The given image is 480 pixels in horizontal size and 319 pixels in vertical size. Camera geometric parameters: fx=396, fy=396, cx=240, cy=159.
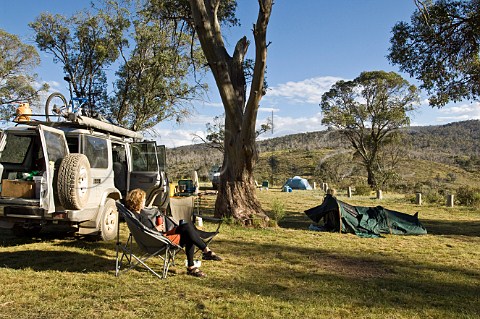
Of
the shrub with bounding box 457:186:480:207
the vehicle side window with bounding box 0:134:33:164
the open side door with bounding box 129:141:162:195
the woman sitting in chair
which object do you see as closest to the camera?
the woman sitting in chair

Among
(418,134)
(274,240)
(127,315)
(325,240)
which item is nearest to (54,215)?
(127,315)

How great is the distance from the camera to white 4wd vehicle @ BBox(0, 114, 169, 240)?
17.1 ft

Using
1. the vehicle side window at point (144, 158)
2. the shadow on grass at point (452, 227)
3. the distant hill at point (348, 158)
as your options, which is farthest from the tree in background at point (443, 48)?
the distant hill at point (348, 158)

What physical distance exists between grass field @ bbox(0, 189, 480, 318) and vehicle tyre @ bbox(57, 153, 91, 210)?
0.79 meters

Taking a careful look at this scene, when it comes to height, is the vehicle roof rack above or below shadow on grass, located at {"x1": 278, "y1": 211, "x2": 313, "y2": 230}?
above

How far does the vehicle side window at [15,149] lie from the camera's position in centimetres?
605

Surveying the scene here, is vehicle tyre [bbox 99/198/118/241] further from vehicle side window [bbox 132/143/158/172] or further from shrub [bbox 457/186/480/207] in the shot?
shrub [bbox 457/186/480/207]

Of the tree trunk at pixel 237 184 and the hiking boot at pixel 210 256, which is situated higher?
the tree trunk at pixel 237 184

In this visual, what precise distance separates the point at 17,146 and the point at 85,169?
1635 mm

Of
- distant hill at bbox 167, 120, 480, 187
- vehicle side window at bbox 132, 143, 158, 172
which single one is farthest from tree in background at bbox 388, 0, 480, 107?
distant hill at bbox 167, 120, 480, 187

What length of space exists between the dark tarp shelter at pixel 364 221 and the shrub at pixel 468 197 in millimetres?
8303

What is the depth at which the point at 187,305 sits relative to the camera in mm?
3752

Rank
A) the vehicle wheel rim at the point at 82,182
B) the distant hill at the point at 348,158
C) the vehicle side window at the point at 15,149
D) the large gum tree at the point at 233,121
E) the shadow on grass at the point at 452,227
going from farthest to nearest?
1. the distant hill at the point at 348,158
2. the shadow on grass at the point at 452,227
3. the large gum tree at the point at 233,121
4. the vehicle side window at the point at 15,149
5. the vehicle wheel rim at the point at 82,182

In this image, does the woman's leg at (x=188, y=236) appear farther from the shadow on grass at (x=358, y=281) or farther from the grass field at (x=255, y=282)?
the shadow on grass at (x=358, y=281)
